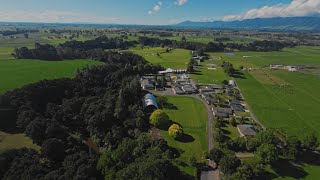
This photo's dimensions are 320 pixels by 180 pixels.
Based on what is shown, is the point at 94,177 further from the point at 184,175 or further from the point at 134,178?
the point at 184,175

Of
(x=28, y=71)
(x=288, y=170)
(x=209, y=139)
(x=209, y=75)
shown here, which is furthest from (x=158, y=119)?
(x=28, y=71)

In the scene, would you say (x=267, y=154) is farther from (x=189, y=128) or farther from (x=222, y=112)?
(x=222, y=112)

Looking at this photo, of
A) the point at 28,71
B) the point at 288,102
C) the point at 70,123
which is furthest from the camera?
the point at 28,71

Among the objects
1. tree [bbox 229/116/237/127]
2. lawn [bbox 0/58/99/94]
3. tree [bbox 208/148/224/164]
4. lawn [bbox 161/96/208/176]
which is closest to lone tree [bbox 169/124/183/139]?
lawn [bbox 161/96/208/176]

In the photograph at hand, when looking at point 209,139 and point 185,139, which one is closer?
point 209,139

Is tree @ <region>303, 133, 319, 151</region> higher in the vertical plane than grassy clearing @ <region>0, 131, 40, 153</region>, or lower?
higher

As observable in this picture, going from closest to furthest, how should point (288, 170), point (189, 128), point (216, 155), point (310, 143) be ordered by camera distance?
point (288, 170) < point (216, 155) < point (310, 143) < point (189, 128)

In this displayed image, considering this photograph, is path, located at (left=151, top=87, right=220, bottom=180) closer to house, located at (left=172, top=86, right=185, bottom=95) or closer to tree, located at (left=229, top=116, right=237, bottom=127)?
house, located at (left=172, top=86, right=185, bottom=95)

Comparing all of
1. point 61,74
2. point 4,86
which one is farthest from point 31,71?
point 4,86
